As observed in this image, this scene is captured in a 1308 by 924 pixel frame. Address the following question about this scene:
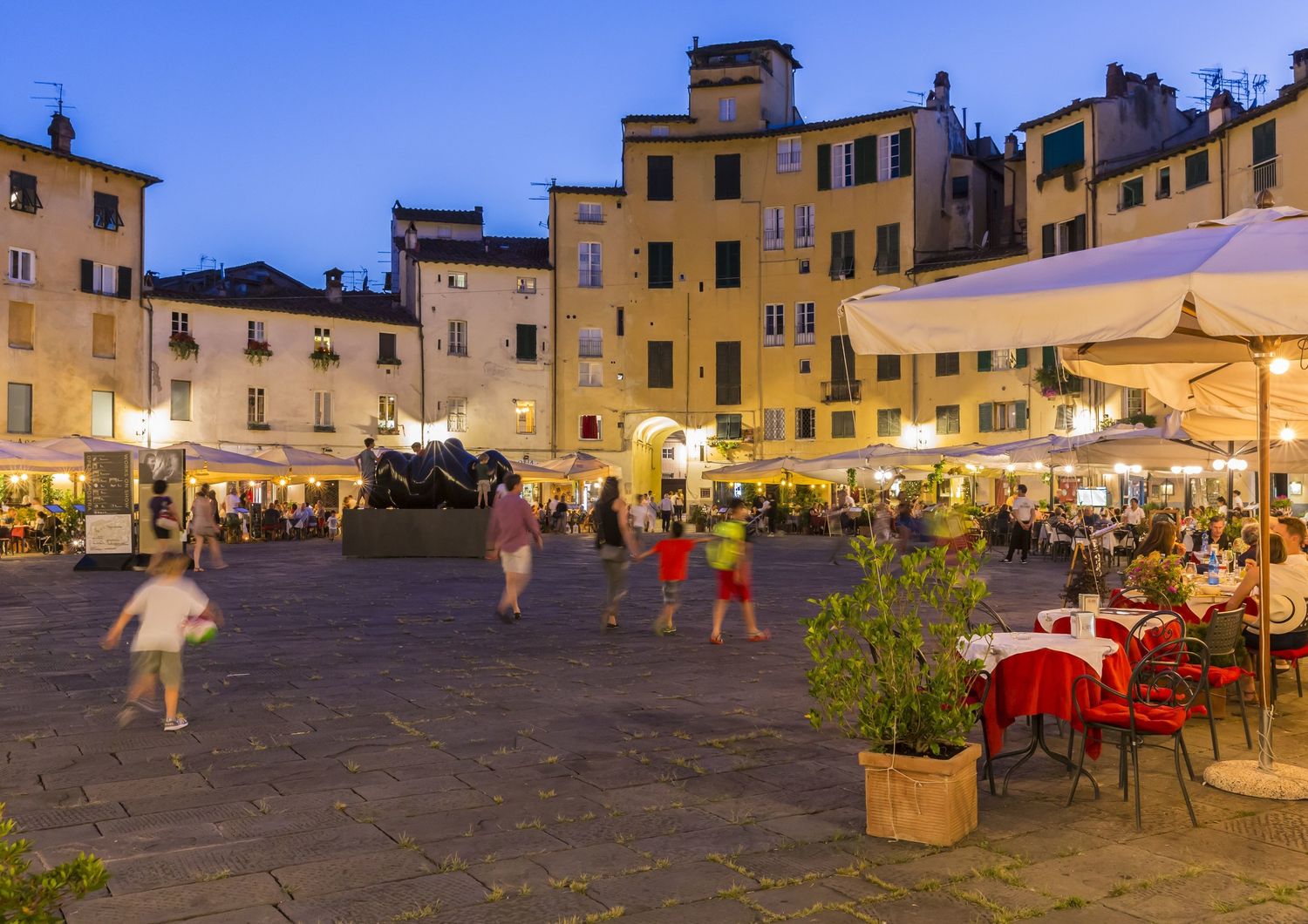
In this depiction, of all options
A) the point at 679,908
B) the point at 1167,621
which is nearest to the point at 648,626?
the point at 1167,621

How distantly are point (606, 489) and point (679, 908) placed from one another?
27.0ft

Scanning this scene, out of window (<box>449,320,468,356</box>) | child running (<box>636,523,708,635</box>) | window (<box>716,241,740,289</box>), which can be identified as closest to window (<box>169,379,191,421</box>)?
window (<box>449,320,468,356</box>)

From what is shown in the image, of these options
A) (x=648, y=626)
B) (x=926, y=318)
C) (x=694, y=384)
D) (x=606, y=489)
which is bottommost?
(x=648, y=626)

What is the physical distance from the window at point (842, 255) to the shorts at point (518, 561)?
3358 cm

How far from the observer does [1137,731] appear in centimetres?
531

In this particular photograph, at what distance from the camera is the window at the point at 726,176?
4662cm

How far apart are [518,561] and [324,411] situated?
3367 cm

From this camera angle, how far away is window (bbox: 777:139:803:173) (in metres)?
45.9

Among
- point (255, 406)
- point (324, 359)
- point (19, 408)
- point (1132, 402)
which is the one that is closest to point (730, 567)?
point (1132, 402)

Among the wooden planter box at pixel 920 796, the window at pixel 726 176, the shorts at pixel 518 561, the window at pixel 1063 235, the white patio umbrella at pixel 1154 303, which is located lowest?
the wooden planter box at pixel 920 796

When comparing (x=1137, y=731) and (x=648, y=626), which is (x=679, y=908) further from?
(x=648, y=626)

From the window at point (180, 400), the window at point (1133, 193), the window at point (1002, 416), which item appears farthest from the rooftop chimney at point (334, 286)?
the window at point (1133, 193)

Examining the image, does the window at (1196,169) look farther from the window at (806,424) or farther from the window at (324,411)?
the window at (324,411)

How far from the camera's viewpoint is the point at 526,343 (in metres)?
47.6
